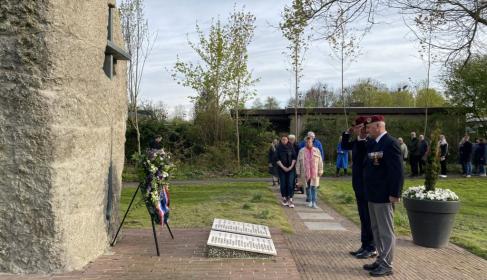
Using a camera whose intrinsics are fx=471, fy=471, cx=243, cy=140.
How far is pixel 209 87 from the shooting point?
88.7ft

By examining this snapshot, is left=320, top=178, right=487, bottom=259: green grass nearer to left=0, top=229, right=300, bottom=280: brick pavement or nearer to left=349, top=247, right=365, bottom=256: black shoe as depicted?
left=349, top=247, right=365, bottom=256: black shoe

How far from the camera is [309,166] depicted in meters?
12.2

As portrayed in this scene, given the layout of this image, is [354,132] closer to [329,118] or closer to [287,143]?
[287,143]

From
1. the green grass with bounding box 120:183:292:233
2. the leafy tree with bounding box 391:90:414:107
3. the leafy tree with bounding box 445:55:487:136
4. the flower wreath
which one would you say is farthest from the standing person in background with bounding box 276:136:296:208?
the leafy tree with bounding box 391:90:414:107

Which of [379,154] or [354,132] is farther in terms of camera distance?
[354,132]

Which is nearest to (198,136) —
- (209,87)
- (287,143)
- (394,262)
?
(209,87)

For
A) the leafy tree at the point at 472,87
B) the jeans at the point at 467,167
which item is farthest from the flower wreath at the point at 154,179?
the leafy tree at the point at 472,87

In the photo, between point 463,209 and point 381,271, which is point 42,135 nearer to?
point 381,271

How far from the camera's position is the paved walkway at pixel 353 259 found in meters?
6.52

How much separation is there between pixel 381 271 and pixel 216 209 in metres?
5.98

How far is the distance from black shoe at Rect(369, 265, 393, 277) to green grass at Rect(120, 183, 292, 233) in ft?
9.87

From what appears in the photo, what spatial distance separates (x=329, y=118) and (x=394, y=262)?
66.6ft

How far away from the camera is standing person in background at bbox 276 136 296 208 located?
1247cm

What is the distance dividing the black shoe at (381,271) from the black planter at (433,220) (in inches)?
79.3
